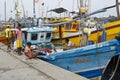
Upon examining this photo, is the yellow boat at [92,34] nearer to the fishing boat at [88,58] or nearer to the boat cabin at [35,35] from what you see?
the boat cabin at [35,35]

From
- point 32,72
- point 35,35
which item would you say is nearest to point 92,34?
point 35,35

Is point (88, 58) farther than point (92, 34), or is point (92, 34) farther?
point (92, 34)

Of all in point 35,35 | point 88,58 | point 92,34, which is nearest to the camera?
point 88,58

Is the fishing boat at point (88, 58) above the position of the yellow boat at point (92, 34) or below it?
below

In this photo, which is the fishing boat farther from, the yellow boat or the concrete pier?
the yellow boat

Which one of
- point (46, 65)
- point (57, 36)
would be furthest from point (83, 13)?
point (57, 36)

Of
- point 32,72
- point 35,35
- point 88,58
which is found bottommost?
point 32,72

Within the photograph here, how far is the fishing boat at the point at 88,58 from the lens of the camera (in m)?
13.0

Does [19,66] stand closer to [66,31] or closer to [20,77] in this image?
[20,77]

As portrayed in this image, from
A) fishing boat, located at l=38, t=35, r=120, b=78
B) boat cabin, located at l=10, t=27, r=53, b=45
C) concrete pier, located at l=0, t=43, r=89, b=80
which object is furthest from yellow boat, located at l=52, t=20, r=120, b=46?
concrete pier, located at l=0, t=43, r=89, b=80

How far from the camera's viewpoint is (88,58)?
13.6 metres

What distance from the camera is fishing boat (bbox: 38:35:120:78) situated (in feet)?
42.5

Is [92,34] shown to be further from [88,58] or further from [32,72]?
[32,72]

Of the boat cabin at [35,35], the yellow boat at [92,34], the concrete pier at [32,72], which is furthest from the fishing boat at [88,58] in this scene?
the boat cabin at [35,35]
